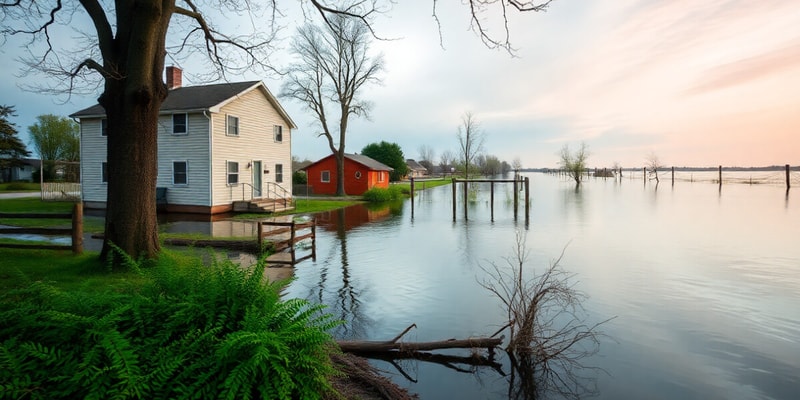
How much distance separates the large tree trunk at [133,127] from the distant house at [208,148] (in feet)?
45.3

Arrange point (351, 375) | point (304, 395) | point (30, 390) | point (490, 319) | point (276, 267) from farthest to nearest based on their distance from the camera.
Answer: point (276, 267) < point (490, 319) < point (351, 375) < point (304, 395) < point (30, 390)

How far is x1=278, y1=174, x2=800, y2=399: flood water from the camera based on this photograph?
5746 millimetres

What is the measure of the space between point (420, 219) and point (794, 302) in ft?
52.6

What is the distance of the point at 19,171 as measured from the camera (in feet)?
199

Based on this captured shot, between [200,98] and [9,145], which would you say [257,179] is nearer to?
[200,98]

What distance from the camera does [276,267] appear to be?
11.0 metres

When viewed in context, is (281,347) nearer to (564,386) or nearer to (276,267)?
(564,386)

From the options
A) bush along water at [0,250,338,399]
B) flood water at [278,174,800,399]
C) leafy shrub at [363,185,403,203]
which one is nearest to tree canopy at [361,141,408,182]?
leafy shrub at [363,185,403,203]

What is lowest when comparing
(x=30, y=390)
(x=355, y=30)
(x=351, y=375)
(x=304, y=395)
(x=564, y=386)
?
(x=564, y=386)

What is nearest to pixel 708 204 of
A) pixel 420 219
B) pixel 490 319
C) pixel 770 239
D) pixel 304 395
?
pixel 770 239

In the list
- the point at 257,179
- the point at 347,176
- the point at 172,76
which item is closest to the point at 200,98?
the point at 172,76

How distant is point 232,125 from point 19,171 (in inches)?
2177

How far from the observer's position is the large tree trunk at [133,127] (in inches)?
318

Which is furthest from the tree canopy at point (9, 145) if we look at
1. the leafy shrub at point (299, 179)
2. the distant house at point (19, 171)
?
the leafy shrub at point (299, 179)
